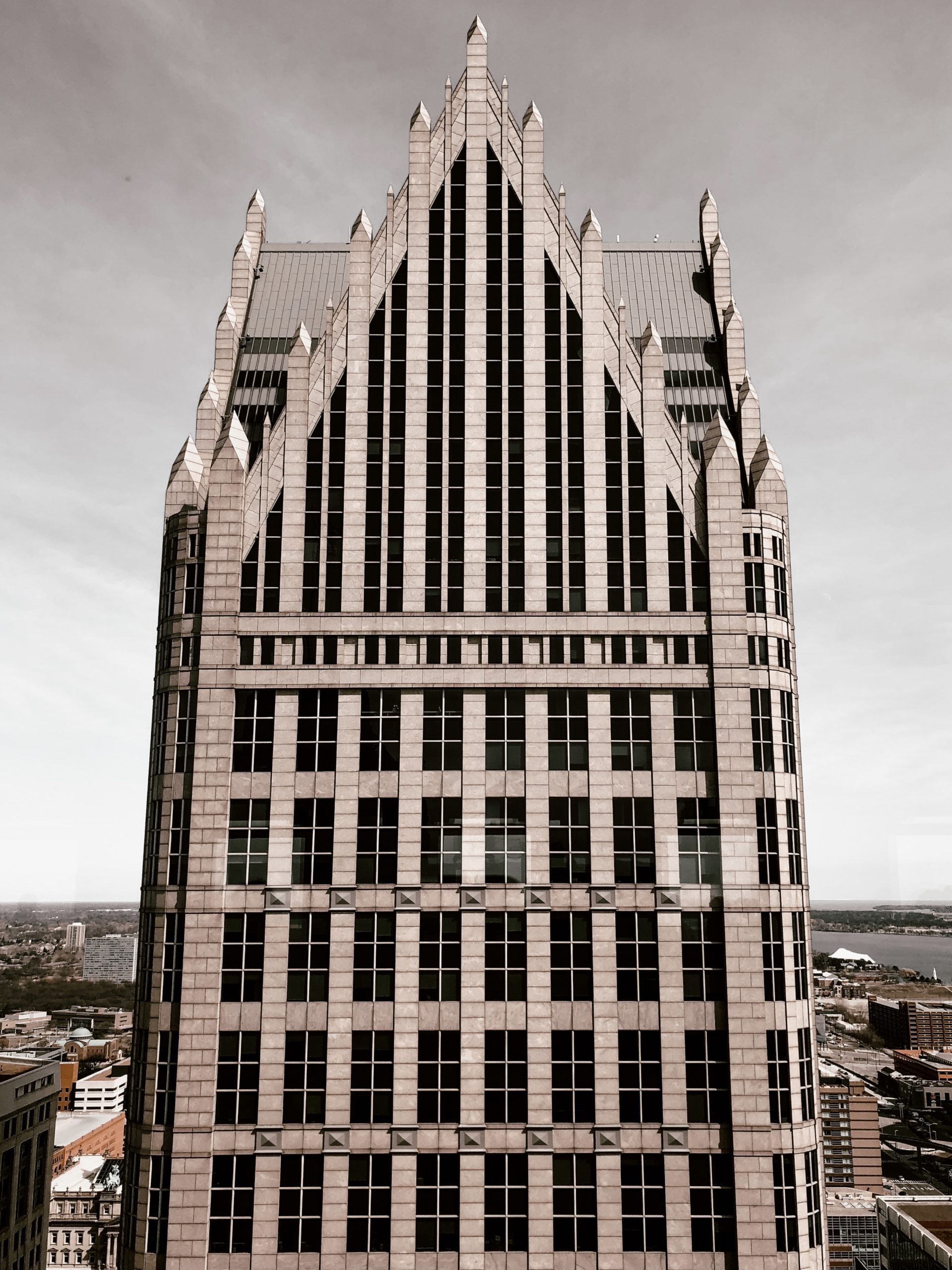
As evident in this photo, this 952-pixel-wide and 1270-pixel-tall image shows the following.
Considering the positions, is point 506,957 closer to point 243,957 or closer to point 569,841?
point 569,841

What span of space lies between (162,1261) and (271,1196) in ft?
20.4

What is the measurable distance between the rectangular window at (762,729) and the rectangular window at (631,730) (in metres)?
6.06

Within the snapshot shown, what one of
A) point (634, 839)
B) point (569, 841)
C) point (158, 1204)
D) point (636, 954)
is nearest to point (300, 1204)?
point (158, 1204)

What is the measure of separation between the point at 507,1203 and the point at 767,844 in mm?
23624

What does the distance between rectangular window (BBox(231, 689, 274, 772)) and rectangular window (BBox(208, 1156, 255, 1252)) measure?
20601 mm

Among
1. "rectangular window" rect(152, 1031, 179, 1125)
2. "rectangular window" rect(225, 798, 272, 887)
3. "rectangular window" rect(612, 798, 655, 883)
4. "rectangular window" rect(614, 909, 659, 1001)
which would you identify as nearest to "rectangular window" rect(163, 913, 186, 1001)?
"rectangular window" rect(152, 1031, 179, 1125)

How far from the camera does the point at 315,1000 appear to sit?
153ft

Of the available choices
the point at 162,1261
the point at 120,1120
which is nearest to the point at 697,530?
the point at 162,1261

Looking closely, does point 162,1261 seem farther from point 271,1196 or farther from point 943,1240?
point 943,1240

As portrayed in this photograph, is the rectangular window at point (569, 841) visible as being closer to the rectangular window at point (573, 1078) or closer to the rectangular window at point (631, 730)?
the rectangular window at point (631, 730)

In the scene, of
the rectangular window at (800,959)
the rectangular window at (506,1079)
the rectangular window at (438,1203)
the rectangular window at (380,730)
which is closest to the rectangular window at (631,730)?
the rectangular window at (800,959)

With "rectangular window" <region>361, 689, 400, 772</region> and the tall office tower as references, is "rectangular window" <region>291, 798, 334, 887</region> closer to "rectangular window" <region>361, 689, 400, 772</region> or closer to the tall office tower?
the tall office tower

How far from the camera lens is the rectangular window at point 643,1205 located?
43906 millimetres

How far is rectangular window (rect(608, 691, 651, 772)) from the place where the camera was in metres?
49.9
